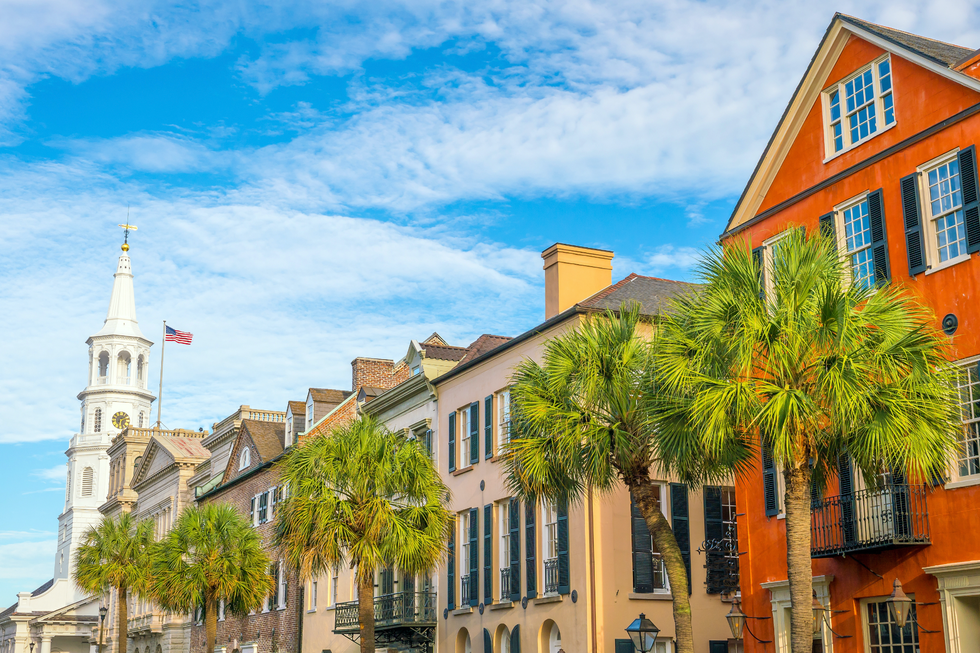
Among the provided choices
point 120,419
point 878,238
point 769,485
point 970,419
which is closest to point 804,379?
point 970,419

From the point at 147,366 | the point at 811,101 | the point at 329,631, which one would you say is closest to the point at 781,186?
the point at 811,101

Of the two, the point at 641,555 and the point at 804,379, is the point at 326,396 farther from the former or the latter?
the point at 804,379

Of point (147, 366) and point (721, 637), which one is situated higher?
point (147, 366)

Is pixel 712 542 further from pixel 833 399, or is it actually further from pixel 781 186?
pixel 833 399

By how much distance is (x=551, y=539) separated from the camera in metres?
30.9

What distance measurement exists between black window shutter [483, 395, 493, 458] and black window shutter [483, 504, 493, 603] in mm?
1609

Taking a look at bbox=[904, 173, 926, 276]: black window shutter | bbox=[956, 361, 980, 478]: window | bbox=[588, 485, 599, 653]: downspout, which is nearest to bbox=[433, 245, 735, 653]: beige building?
bbox=[588, 485, 599, 653]: downspout

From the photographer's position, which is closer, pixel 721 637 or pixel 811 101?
pixel 811 101

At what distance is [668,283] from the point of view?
34.8 metres

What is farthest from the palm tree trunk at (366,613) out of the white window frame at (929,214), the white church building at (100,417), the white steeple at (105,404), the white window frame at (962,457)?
the white steeple at (105,404)

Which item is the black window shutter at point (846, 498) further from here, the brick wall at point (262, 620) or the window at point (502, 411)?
the brick wall at point (262, 620)

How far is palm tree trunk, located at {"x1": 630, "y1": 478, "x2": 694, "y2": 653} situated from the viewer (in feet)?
65.5

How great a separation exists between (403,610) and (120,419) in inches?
3705

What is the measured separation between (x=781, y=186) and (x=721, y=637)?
11691 millimetres
